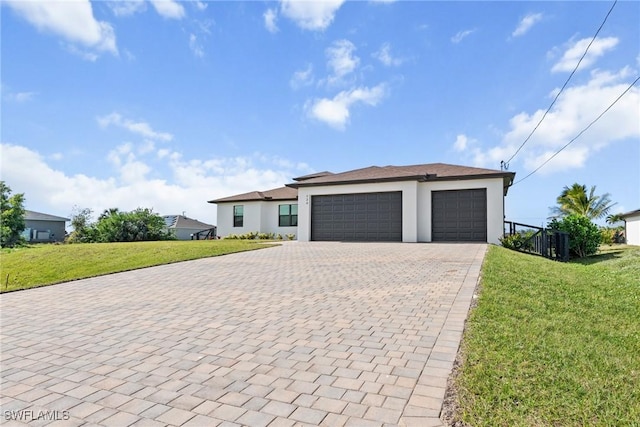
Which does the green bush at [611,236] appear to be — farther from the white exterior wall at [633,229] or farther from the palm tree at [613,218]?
the palm tree at [613,218]

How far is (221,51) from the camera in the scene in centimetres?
1383

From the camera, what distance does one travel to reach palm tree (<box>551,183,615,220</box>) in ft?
100

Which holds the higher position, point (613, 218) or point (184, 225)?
point (613, 218)

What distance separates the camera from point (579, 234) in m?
15.5

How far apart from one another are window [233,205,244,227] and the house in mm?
6973

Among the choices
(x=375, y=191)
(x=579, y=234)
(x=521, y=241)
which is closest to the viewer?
(x=521, y=241)

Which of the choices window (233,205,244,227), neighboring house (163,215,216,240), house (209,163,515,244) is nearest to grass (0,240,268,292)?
house (209,163,515,244)

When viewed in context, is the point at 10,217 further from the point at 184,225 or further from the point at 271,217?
the point at 271,217

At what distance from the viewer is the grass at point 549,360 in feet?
7.59

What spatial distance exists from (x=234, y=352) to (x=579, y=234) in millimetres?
17112

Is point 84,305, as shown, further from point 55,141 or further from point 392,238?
point 392,238

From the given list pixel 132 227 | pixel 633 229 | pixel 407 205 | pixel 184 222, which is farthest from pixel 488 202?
pixel 184 222

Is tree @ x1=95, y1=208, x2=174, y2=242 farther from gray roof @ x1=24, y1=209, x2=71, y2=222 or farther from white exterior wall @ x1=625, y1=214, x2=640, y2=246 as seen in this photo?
white exterior wall @ x1=625, y1=214, x2=640, y2=246

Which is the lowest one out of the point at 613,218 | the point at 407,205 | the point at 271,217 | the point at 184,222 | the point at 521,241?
the point at 521,241
